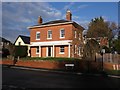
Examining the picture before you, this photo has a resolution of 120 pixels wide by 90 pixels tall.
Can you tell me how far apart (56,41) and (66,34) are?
8.04ft

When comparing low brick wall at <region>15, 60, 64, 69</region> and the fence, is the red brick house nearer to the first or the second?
the fence

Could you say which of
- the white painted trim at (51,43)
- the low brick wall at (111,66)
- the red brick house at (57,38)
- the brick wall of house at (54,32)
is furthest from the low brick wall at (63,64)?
the brick wall of house at (54,32)

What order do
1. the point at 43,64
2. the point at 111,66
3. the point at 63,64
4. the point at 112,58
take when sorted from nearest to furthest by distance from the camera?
the point at 63,64, the point at 111,66, the point at 43,64, the point at 112,58

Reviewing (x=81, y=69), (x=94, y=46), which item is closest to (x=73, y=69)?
(x=81, y=69)

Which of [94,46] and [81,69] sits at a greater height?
[94,46]

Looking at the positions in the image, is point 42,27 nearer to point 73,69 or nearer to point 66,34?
point 66,34

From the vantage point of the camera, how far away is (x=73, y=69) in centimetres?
2691

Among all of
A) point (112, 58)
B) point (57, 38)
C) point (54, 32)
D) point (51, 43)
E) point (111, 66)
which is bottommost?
point (111, 66)

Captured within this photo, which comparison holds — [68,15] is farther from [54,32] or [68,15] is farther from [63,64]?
[63,64]

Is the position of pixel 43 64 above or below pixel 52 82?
above

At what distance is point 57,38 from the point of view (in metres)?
41.3

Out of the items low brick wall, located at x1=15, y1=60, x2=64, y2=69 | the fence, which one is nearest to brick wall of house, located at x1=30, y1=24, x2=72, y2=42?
the fence

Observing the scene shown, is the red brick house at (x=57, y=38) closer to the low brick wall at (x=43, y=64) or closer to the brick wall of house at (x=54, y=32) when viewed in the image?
the brick wall of house at (x=54, y=32)

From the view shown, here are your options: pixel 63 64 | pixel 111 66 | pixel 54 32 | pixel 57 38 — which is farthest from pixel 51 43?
pixel 111 66
